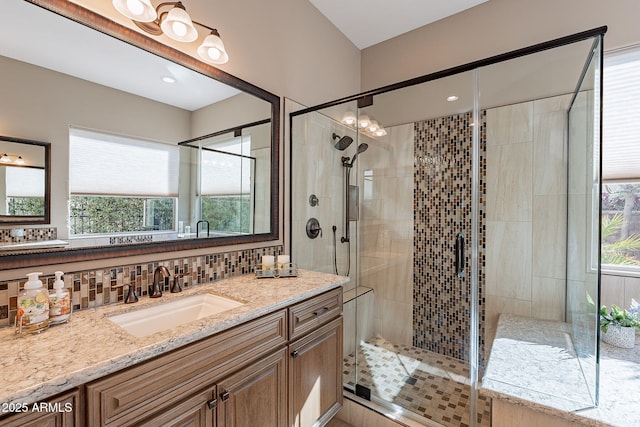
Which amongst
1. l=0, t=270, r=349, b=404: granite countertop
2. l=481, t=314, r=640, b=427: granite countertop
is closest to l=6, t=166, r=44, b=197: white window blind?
l=0, t=270, r=349, b=404: granite countertop

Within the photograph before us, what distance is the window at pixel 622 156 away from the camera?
6.10ft

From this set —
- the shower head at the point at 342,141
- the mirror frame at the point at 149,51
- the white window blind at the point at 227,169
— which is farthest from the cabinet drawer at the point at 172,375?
the shower head at the point at 342,141

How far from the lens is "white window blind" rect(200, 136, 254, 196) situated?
5.34ft

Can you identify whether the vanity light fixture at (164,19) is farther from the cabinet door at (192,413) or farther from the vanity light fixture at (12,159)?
the cabinet door at (192,413)

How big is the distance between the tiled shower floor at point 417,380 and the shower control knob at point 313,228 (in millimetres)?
941

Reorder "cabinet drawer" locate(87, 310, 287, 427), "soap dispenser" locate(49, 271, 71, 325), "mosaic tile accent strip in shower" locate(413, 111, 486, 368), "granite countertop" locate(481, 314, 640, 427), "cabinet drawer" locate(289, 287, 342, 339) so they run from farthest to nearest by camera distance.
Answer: "mosaic tile accent strip in shower" locate(413, 111, 486, 368) < "cabinet drawer" locate(289, 287, 342, 339) < "granite countertop" locate(481, 314, 640, 427) < "soap dispenser" locate(49, 271, 71, 325) < "cabinet drawer" locate(87, 310, 287, 427)

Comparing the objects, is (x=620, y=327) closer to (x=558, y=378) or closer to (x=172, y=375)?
(x=558, y=378)

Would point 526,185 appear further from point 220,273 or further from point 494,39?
point 220,273

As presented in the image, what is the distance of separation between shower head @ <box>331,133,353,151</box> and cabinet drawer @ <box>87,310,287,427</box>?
5.31ft

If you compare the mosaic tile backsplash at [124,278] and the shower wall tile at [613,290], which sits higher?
the mosaic tile backsplash at [124,278]

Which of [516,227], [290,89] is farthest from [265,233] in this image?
[516,227]

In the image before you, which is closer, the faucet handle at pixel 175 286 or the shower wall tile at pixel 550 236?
the faucet handle at pixel 175 286

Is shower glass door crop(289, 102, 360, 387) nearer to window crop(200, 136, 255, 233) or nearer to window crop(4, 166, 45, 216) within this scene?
window crop(200, 136, 255, 233)

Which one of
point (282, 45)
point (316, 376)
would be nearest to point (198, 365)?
point (316, 376)
